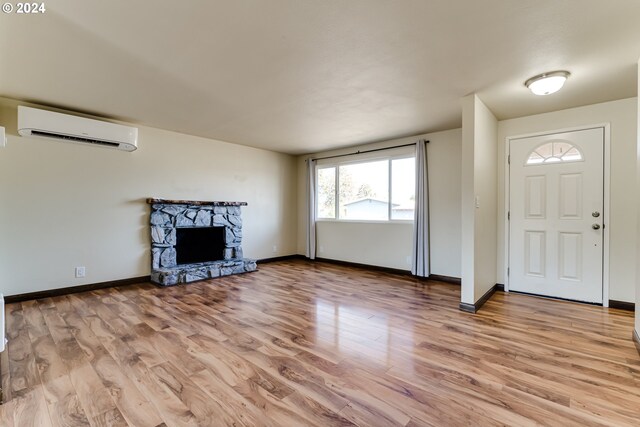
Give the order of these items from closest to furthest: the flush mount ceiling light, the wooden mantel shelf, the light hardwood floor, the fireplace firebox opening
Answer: the light hardwood floor
the flush mount ceiling light
the wooden mantel shelf
the fireplace firebox opening

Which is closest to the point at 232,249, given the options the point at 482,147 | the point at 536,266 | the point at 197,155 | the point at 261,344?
the point at 197,155

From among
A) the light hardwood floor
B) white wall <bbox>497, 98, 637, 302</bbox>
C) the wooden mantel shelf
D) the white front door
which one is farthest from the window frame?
white wall <bbox>497, 98, 637, 302</bbox>

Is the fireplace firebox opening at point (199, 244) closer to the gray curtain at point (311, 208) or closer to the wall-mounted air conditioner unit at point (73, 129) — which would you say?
the wall-mounted air conditioner unit at point (73, 129)

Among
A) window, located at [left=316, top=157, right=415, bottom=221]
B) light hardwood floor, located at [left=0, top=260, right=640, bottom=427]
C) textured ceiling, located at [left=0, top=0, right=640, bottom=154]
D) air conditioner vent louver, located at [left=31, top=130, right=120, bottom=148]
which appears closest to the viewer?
light hardwood floor, located at [left=0, top=260, right=640, bottom=427]

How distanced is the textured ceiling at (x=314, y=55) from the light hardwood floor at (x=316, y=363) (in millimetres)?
2334

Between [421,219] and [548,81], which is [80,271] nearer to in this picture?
[421,219]

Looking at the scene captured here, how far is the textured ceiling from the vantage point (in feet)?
6.04

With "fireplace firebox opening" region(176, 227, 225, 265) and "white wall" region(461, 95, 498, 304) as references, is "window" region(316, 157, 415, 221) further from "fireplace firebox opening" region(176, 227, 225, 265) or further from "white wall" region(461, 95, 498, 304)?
"fireplace firebox opening" region(176, 227, 225, 265)

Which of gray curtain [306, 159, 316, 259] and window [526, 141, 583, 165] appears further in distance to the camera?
gray curtain [306, 159, 316, 259]

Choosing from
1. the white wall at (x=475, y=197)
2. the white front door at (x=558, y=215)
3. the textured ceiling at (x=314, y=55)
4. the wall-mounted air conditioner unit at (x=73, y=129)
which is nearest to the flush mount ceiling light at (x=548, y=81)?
the textured ceiling at (x=314, y=55)

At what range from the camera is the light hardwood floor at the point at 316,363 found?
1.56m

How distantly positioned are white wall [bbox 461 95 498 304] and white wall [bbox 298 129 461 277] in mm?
846

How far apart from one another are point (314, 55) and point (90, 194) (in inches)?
141

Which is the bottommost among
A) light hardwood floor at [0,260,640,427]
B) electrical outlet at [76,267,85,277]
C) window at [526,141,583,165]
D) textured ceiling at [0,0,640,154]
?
light hardwood floor at [0,260,640,427]
